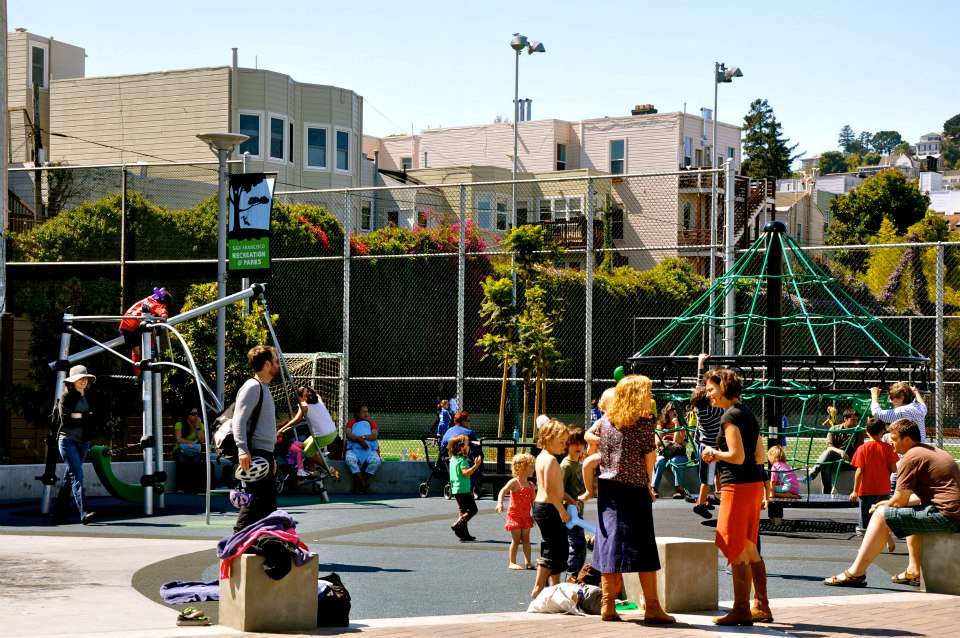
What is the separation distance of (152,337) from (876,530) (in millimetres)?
10807

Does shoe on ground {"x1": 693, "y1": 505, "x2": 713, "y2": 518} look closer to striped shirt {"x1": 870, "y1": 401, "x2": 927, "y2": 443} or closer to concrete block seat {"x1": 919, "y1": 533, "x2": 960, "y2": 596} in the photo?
striped shirt {"x1": 870, "y1": 401, "x2": 927, "y2": 443}

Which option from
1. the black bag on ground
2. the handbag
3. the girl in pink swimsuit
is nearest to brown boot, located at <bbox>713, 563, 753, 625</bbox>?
the black bag on ground

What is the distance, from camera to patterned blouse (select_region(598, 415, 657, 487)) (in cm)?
907

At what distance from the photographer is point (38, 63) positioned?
50.6 metres

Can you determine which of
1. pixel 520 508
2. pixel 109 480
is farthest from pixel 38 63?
pixel 520 508

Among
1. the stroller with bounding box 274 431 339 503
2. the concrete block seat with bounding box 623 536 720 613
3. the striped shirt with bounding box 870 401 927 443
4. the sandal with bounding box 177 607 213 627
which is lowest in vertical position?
the stroller with bounding box 274 431 339 503

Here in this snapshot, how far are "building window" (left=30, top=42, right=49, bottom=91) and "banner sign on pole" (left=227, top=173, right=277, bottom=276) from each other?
111ft

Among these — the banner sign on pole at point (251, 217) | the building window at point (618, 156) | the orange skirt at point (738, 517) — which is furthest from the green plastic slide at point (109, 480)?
the building window at point (618, 156)

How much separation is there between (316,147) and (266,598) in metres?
40.7

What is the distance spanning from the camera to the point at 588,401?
1947 centimetres

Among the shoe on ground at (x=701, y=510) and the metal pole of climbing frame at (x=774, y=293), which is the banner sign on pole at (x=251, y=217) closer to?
the metal pole of climbing frame at (x=774, y=293)

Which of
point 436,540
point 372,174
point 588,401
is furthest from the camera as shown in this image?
point 372,174

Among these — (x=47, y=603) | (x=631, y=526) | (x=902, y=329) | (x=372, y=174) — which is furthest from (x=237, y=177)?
(x=372, y=174)

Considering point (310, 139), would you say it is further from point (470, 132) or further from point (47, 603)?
point (47, 603)
